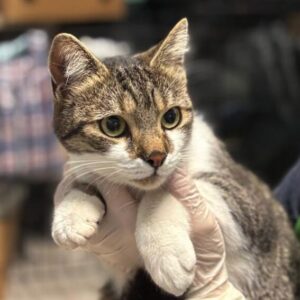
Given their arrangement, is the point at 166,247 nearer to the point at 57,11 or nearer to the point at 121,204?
the point at 121,204

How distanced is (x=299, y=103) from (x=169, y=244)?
1956 mm

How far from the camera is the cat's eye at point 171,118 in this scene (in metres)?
1.05

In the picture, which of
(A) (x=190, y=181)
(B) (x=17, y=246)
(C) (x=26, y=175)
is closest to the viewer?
(A) (x=190, y=181)

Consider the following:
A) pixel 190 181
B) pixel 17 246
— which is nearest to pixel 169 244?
pixel 190 181

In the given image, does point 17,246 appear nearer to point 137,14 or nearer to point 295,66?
point 137,14

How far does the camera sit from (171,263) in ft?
3.20

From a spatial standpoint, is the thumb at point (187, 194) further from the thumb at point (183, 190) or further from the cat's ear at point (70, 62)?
the cat's ear at point (70, 62)

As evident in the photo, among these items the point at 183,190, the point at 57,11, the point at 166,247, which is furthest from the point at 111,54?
the point at 166,247

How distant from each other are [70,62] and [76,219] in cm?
28

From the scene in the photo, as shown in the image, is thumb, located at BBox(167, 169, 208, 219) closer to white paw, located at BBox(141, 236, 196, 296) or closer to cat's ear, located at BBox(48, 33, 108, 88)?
white paw, located at BBox(141, 236, 196, 296)

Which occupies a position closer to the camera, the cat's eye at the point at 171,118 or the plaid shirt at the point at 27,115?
the cat's eye at the point at 171,118

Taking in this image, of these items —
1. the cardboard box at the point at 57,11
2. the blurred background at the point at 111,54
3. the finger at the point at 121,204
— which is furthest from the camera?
the blurred background at the point at 111,54

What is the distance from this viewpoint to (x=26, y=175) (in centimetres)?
276

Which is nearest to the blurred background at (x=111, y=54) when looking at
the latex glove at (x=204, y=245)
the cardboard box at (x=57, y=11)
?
the cardboard box at (x=57, y=11)
